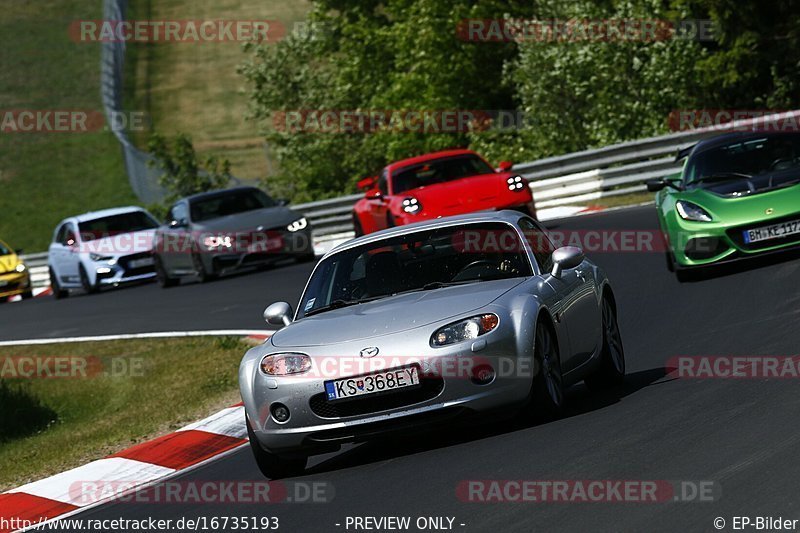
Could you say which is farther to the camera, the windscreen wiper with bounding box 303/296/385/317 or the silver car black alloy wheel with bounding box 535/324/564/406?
the windscreen wiper with bounding box 303/296/385/317

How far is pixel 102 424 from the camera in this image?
41.9ft

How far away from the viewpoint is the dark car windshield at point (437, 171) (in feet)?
68.8

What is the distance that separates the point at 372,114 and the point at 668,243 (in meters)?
29.6

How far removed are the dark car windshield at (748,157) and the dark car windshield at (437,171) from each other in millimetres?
6037

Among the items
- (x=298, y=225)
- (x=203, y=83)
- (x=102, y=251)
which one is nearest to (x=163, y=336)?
(x=298, y=225)

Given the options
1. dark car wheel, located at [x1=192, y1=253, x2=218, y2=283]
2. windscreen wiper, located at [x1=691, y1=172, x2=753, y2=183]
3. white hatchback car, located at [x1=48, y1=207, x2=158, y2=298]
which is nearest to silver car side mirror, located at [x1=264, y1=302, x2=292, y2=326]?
windscreen wiper, located at [x1=691, y1=172, x2=753, y2=183]

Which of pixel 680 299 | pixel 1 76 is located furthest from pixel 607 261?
pixel 1 76

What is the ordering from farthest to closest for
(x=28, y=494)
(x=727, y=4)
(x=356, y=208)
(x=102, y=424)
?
(x=727, y=4) < (x=356, y=208) < (x=102, y=424) < (x=28, y=494)

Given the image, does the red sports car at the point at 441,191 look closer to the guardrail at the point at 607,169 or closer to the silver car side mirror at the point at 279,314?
the guardrail at the point at 607,169

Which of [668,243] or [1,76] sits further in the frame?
[1,76]

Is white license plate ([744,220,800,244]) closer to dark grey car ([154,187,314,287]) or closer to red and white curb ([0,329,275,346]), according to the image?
red and white curb ([0,329,275,346])

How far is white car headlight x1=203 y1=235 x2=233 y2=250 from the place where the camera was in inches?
950

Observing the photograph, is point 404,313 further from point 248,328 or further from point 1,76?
point 1,76

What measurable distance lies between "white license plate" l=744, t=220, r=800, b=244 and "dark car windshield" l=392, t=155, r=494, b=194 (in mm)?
7334
